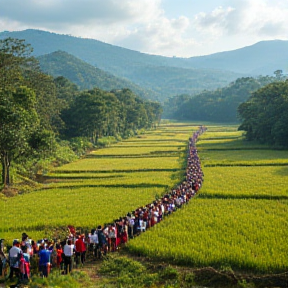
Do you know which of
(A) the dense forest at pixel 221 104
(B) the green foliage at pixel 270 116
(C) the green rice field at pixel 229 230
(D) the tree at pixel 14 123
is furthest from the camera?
(A) the dense forest at pixel 221 104

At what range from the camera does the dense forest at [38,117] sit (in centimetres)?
2686

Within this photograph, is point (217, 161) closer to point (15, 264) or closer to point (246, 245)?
point (246, 245)

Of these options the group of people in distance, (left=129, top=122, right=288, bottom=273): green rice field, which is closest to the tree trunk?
the group of people in distance

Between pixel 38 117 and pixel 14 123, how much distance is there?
12.5 meters

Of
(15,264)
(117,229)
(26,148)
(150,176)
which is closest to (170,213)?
(117,229)

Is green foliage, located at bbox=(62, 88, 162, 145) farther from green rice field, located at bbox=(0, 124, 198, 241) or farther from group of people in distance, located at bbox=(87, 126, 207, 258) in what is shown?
group of people in distance, located at bbox=(87, 126, 207, 258)

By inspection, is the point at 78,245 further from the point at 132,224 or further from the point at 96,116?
the point at 96,116

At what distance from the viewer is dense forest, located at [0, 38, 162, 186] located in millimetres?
26859

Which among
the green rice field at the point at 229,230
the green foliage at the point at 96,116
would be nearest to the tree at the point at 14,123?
the green rice field at the point at 229,230

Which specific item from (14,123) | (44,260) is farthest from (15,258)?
(14,123)

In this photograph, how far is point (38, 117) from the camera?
3850 cm

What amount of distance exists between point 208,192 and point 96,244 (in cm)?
1108

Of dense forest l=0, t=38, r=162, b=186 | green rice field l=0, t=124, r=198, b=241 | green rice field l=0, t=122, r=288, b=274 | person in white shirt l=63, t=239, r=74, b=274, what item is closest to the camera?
person in white shirt l=63, t=239, r=74, b=274

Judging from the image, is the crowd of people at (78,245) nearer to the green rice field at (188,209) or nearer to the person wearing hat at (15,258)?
the person wearing hat at (15,258)
